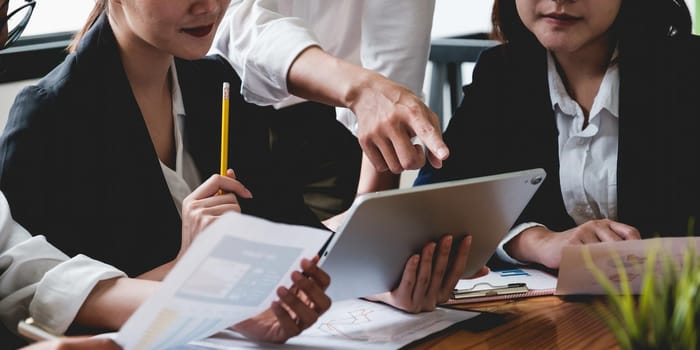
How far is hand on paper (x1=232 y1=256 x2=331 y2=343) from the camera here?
3.72 feet

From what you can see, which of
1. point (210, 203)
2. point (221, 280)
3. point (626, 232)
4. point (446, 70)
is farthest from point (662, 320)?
point (446, 70)

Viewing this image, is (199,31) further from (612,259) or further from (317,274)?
(612,259)

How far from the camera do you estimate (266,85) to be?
1.71 m

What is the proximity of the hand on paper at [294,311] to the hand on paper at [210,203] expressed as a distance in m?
0.18

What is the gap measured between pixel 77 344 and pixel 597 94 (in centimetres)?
129

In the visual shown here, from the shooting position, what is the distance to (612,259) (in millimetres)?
1330

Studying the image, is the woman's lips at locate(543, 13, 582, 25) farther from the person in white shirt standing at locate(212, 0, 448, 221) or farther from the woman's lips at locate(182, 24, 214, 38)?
the woman's lips at locate(182, 24, 214, 38)

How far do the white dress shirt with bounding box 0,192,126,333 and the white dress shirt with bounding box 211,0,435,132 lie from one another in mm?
543

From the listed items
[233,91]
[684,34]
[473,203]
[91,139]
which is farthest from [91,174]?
[684,34]

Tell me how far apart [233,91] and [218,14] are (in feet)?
1.07

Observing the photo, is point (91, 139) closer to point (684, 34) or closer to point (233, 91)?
point (233, 91)

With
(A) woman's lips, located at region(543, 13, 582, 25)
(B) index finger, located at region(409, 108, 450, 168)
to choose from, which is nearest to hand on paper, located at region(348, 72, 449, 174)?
(B) index finger, located at region(409, 108, 450, 168)

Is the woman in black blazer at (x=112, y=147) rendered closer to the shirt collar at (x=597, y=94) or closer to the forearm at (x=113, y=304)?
the forearm at (x=113, y=304)

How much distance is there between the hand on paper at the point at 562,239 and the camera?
1.56m
